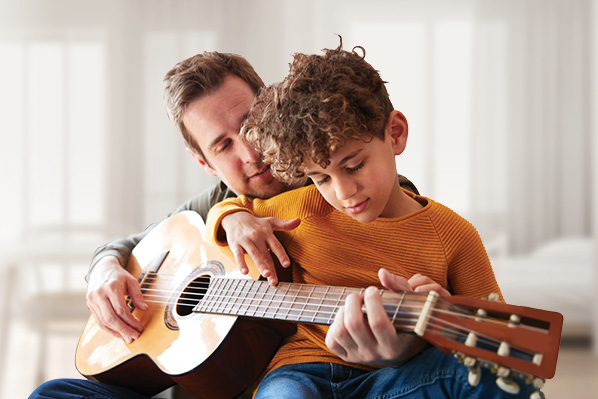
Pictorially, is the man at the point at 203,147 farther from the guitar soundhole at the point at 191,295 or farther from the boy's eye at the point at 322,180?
the boy's eye at the point at 322,180

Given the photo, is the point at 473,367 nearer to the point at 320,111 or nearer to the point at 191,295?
the point at 320,111

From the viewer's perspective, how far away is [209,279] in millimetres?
1189

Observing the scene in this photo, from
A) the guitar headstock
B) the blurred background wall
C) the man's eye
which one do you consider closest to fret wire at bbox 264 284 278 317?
the man's eye

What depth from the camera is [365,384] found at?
968 millimetres

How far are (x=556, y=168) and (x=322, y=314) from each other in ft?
11.0

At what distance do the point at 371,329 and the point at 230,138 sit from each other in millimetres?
631

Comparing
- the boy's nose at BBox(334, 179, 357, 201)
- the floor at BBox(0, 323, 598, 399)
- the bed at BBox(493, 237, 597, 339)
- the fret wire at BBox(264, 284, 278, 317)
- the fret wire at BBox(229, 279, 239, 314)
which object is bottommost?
the floor at BBox(0, 323, 598, 399)

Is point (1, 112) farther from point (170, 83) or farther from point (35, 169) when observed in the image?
point (170, 83)

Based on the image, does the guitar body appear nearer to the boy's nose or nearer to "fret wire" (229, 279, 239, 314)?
"fret wire" (229, 279, 239, 314)

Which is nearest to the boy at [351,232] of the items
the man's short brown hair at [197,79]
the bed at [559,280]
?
the man's short brown hair at [197,79]

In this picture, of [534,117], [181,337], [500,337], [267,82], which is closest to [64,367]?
[267,82]

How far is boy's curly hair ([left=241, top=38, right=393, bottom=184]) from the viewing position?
911mm

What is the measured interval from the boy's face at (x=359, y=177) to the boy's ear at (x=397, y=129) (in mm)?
25

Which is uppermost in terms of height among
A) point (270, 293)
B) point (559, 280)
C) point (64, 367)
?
point (270, 293)
